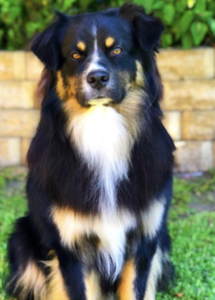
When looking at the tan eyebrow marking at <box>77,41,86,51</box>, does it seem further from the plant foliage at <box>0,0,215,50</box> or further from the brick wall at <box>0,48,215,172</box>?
the brick wall at <box>0,48,215,172</box>

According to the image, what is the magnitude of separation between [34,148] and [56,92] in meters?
0.40

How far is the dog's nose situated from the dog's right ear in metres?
0.31

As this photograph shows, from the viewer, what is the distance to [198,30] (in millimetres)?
6340

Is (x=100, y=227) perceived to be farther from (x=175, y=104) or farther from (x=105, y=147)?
(x=175, y=104)

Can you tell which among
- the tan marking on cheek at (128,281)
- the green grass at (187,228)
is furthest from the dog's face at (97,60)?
the green grass at (187,228)

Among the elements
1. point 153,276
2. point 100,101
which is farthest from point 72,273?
point 100,101

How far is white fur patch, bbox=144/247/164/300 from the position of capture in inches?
164

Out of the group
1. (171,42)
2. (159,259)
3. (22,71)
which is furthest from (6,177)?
(159,259)

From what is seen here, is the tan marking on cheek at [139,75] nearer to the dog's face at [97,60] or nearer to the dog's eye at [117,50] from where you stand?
the dog's face at [97,60]

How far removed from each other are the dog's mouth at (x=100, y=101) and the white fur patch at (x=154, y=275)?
115 cm

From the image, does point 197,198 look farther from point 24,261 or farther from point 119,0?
point 24,261

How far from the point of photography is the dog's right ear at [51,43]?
3682mm

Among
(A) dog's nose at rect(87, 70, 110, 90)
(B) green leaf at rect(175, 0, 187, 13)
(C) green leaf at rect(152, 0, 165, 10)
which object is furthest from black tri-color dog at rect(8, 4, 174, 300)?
(B) green leaf at rect(175, 0, 187, 13)

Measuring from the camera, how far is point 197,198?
6.33 meters
